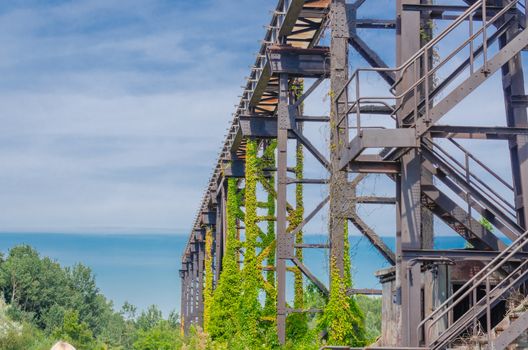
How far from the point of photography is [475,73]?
16.0m

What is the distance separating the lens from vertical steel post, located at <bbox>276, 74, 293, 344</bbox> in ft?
94.1

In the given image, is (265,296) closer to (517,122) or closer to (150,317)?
(517,122)

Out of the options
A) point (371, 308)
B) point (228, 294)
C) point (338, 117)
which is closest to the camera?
point (338, 117)

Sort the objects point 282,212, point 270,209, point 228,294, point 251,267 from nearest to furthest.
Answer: point 282,212 → point 251,267 → point 270,209 → point 228,294

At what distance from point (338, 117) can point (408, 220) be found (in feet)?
A: 15.1

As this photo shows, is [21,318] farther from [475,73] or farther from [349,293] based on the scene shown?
[475,73]

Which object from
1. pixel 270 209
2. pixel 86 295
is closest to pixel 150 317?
pixel 86 295

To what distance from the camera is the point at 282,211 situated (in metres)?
28.9

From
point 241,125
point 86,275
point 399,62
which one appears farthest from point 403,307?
point 86,275

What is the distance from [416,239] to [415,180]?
96 cm

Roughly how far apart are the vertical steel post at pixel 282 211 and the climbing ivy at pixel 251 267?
2.41m

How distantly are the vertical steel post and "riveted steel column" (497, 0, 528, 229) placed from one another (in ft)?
33.9

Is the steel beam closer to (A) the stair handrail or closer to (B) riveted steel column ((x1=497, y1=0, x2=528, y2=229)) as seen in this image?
(B) riveted steel column ((x1=497, y1=0, x2=528, y2=229))

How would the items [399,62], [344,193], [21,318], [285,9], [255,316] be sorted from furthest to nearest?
[21,318] < [255,316] < [285,9] < [344,193] < [399,62]
